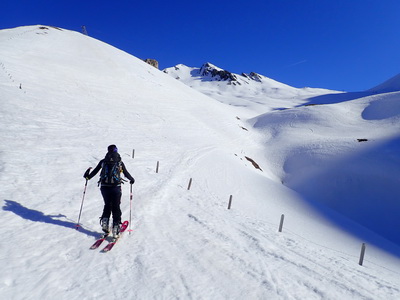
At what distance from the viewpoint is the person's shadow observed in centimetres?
709

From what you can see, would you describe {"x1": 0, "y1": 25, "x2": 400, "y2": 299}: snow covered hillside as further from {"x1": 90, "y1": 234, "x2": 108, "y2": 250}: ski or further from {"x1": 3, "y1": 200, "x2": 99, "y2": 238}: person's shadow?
{"x1": 90, "y1": 234, "x2": 108, "y2": 250}: ski

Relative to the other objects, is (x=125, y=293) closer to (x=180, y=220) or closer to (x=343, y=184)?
(x=180, y=220)

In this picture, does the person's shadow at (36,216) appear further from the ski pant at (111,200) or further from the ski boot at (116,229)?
the ski pant at (111,200)

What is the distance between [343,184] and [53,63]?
4682cm

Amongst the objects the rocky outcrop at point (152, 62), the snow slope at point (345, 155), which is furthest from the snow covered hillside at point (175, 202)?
the rocky outcrop at point (152, 62)

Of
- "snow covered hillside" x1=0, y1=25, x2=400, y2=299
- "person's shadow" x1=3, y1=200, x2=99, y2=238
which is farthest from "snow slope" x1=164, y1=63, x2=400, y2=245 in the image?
"person's shadow" x1=3, y1=200, x2=99, y2=238

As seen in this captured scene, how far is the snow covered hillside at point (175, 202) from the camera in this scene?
5.43m

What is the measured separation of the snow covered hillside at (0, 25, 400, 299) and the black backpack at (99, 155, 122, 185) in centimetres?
179

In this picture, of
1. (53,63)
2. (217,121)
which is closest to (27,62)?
(53,63)

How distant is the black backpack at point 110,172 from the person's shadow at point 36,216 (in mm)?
1777

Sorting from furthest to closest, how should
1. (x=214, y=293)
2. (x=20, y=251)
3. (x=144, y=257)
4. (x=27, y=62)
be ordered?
(x=27, y=62), (x=144, y=257), (x=20, y=251), (x=214, y=293)

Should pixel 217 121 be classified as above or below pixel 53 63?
below

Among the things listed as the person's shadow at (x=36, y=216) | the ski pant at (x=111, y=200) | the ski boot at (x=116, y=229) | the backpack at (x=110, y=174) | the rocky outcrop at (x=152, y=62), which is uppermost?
the rocky outcrop at (x=152, y=62)

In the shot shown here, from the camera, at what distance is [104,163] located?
261 inches
